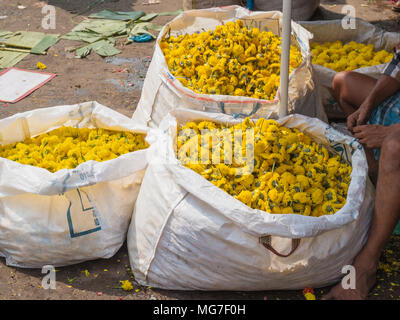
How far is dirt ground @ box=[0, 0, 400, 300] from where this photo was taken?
2.04 m

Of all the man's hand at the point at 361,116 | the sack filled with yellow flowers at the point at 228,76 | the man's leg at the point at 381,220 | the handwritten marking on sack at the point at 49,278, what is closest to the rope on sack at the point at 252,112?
the sack filled with yellow flowers at the point at 228,76

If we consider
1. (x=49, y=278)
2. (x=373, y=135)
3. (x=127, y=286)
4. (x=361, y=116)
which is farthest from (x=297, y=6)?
(x=49, y=278)

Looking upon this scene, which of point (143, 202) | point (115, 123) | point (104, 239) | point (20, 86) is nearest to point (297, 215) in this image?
point (143, 202)

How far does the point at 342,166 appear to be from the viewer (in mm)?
2133

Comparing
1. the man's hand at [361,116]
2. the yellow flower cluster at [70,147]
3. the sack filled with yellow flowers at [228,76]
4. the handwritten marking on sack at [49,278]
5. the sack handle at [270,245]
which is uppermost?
the sack filled with yellow flowers at [228,76]

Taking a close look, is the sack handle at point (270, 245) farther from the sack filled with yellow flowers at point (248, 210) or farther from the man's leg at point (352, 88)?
the man's leg at point (352, 88)

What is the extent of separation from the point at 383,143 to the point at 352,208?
0.35m

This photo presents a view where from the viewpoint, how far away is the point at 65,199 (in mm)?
2078

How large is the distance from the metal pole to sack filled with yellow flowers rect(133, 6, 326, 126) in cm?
8

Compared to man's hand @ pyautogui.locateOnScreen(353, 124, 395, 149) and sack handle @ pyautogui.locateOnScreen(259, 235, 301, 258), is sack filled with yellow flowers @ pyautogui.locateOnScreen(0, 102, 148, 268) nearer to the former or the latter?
sack handle @ pyautogui.locateOnScreen(259, 235, 301, 258)

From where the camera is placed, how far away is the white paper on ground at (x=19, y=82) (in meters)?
3.54

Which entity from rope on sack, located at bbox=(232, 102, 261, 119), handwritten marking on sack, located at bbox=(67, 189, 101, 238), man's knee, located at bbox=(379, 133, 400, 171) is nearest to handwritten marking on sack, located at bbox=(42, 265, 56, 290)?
handwritten marking on sack, located at bbox=(67, 189, 101, 238)

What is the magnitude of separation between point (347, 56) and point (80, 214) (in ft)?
7.18

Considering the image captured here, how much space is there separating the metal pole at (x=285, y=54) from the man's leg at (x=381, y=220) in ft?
1.74
